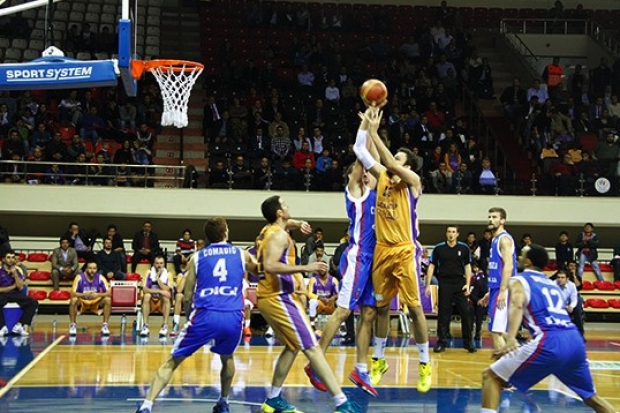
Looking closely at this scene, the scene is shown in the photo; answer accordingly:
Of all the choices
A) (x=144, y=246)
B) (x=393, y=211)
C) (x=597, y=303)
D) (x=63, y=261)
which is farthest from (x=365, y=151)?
(x=597, y=303)

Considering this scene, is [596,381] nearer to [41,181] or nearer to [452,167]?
[452,167]

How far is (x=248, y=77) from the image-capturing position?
81.8 ft

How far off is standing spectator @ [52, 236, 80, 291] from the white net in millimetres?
6068

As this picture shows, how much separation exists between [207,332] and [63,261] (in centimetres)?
1149

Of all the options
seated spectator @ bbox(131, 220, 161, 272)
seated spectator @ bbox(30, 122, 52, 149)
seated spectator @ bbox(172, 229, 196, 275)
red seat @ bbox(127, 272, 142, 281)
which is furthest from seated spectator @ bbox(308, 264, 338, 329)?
seated spectator @ bbox(30, 122, 52, 149)

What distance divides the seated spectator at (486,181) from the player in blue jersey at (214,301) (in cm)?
1377

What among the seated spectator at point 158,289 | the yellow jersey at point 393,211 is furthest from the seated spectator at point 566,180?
the yellow jersey at point 393,211

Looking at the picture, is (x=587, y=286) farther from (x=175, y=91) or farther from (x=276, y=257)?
(x=276, y=257)

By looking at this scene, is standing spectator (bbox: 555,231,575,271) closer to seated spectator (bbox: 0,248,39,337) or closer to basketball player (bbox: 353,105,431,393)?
seated spectator (bbox: 0,248,39,337)

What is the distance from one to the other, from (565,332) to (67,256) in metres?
13.6

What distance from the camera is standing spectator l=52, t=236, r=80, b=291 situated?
18938mm

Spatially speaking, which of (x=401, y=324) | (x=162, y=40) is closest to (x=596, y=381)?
(x=401, y=324)

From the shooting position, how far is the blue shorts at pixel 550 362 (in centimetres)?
708

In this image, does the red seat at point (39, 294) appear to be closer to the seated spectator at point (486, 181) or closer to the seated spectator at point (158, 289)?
the seated spectator at point (158, 289)
